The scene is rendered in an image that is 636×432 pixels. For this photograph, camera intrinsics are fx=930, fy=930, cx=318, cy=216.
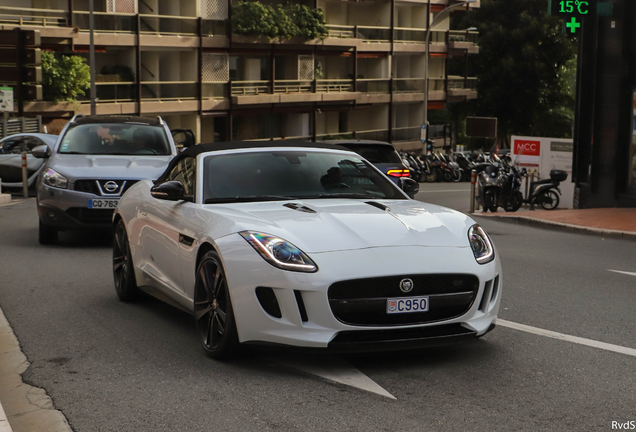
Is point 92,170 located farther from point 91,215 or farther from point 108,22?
point 108,22

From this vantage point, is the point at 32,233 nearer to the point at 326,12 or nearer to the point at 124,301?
the point at 124,301

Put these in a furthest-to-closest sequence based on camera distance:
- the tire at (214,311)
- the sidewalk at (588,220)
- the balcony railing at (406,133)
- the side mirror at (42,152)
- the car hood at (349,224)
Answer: the balcony railing at (406,133), the sidewalk at (588,220), the side mirror at (42,152), the tire at (214,311), the car hood at (349,224)

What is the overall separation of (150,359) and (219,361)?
1.60 feet

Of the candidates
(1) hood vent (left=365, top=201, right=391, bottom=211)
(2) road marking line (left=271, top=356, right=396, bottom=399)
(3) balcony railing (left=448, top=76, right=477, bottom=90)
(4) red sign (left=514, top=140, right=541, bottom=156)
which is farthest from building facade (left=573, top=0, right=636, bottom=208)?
(3) balcony railing (left=448, top=76, right=477, bottom=90)

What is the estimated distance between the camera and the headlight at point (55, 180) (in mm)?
11836

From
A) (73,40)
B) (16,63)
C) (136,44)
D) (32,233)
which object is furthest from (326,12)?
(32,233)

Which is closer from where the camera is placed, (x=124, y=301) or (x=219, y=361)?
(x=219, y=361)

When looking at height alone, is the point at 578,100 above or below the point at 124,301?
above

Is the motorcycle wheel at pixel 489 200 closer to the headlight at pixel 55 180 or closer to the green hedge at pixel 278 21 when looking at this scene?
the headlight at pixel 55 180

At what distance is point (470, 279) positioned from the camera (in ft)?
18.6

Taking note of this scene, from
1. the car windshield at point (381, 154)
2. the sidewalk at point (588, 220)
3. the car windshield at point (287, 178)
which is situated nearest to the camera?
the car windshield at point (287, 178)

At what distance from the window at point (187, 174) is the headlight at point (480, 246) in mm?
2086

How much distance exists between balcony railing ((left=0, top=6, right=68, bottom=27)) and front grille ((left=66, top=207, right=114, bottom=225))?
89.5ft

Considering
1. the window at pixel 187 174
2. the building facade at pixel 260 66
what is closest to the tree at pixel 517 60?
the building facade at pixel 260 66
